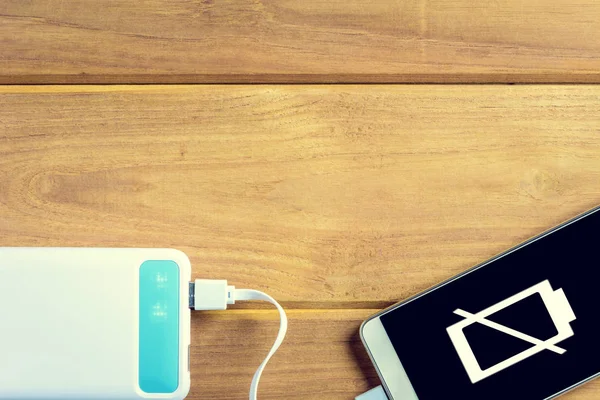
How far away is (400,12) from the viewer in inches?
19.7

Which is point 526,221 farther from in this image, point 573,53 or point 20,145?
point 20,145

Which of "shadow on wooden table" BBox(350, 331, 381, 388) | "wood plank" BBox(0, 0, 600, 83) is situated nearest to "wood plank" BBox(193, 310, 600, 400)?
"shadow on wooden table" BBox(350, 331, 381, 388)

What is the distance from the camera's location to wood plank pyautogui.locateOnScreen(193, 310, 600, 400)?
0.48 metres

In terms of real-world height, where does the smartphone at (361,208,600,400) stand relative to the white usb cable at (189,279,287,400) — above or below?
below

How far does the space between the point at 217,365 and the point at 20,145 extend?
25cm

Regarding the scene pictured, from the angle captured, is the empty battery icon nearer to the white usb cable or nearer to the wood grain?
the wood grain

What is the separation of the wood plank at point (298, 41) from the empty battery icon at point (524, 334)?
18cm

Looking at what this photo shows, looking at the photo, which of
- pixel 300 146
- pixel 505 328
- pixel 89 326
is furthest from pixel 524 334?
pixel 89 326

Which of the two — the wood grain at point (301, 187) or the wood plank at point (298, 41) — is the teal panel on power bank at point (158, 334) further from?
the wood plank at point (298, 41)

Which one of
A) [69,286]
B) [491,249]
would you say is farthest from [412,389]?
[69,286]

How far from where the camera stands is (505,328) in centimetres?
48

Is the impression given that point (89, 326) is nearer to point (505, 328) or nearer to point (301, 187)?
point (301, 187)

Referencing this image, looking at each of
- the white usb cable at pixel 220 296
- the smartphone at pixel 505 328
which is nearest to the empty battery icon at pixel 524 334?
the smartphone at pixel 505 328

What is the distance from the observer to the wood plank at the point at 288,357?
1.58 ft
